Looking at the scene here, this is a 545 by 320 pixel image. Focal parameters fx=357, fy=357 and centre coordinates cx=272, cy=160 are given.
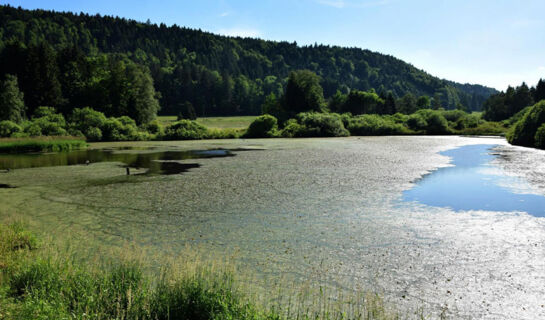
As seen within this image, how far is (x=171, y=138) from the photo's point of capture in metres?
61.8

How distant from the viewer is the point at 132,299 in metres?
5.90

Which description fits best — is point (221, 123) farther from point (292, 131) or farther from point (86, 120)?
point (86, 120)

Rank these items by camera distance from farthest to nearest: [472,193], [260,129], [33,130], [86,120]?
[260,129] < [86,120] < [33,130] < [472,193]

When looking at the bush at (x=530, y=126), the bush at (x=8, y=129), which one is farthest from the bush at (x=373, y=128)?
the bush at (x=8, y=129)

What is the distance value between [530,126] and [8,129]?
218 feet

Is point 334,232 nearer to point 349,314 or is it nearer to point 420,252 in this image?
point 420,252

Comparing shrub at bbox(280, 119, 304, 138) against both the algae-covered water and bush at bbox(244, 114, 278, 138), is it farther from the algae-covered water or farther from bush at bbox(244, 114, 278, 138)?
the algae-covered water

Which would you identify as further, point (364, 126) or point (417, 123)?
point (417, 123)

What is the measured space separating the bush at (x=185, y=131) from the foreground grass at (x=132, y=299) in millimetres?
56215

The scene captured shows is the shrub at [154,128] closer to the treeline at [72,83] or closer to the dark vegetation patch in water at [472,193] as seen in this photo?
the treeline at [72,83]

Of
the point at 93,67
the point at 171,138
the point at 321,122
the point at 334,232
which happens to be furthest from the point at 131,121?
the point at 334,232

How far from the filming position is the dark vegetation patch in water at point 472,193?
44.3ft

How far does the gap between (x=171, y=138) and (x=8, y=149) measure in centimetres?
2587

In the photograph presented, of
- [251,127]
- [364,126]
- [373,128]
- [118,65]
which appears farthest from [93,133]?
[373,128]
